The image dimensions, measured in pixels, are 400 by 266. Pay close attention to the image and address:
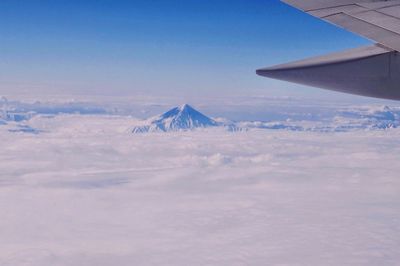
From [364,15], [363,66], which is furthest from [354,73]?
[364,15]

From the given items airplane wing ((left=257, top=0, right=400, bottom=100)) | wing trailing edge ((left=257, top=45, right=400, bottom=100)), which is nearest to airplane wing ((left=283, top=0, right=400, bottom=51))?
airplane wing ((left=257, top=0, right=400, bottom=100))

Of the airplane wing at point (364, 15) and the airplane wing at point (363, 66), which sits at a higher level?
the airplane wing at point (364, 15)

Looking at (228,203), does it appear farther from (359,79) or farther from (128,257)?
(359,79)

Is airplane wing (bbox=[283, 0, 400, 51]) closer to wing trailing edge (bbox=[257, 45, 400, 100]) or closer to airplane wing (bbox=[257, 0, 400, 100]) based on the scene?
airplane wing (bbox=[257, 0, 400, 100])

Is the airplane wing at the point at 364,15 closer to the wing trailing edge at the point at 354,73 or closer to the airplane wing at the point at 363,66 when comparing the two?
the airplane wing at the point at 363,66

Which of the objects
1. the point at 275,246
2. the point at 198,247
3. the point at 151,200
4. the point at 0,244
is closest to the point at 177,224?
the point at 198,247

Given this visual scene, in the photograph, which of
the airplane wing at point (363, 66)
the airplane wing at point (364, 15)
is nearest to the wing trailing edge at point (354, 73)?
the airplane wing at point (363, 66)

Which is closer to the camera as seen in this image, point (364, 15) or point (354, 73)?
point (354, 73)

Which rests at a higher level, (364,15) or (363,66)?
(364,15)

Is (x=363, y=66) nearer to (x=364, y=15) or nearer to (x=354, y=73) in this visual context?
(x=354, y=73)

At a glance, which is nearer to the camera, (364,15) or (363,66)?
(363,66)
